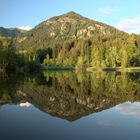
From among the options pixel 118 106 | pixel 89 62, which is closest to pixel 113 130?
pixel 118 106

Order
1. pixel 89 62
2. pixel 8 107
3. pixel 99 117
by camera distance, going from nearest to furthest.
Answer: pixel 99 117, pixel 8 107, pixel 89 62

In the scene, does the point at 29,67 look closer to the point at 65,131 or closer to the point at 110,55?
the point at 110,55

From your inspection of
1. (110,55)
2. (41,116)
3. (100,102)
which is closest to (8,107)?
(41,116)

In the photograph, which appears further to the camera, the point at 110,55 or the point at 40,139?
the point at 110,55

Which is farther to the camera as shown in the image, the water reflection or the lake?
the water reflection

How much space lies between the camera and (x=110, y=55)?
169 meters

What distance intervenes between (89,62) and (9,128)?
544 ft

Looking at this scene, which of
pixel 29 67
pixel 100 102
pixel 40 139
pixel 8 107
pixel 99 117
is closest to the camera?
pixel 40 139

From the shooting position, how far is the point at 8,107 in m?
33.1

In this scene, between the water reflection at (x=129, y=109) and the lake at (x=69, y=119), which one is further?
the water reflection at (x=129, y=109)

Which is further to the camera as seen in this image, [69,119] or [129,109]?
[129,109]

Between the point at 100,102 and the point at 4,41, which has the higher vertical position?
the point at 4,41

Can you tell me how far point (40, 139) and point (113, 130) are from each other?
5270 mm

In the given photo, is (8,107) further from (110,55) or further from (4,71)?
(110,55)
